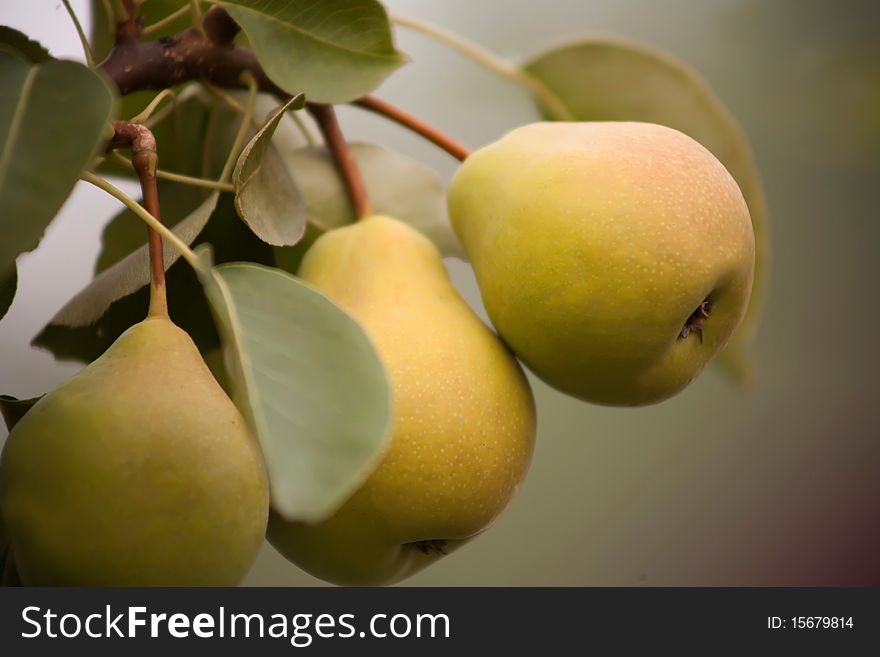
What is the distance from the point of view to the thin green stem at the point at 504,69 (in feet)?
2.04

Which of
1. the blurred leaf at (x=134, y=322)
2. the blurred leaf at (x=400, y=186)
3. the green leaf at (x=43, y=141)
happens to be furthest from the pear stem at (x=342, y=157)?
the green leaf at (x=43, y=141)

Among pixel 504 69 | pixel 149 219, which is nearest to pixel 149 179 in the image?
pixel 149 219

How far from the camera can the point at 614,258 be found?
1.32ft

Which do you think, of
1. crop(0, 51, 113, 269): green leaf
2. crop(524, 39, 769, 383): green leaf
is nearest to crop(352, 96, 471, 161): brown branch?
crop(524, 39, 769, 383): green leaf

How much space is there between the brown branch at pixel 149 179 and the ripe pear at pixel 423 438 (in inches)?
3.7

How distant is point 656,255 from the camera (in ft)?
1.33

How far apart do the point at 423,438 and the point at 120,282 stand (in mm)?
159

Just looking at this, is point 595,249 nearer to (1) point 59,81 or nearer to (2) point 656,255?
(2) point 656,255

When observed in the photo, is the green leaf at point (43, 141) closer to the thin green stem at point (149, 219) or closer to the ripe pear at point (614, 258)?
the thin green stem at point (149, 219)

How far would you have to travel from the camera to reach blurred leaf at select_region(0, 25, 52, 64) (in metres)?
0.36

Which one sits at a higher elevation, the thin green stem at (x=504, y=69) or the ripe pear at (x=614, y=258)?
the thin green stem at (x=504, y=69)

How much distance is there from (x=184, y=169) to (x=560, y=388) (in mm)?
289

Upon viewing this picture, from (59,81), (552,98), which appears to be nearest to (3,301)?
(59,81)

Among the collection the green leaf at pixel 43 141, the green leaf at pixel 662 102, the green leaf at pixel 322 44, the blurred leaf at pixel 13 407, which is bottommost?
the blurred leaf at pixel 13 407
